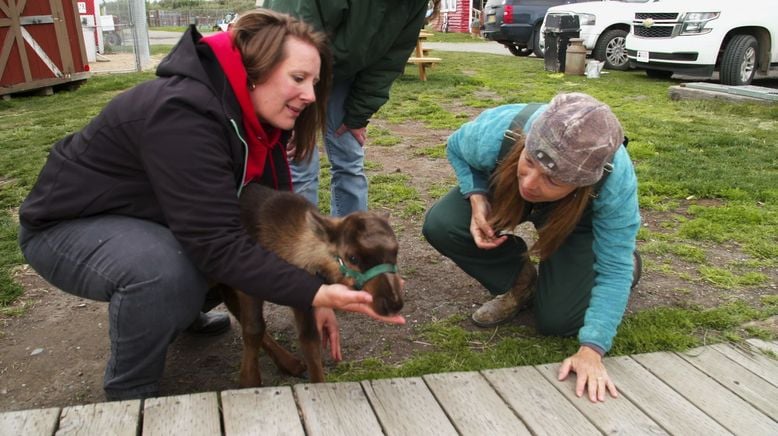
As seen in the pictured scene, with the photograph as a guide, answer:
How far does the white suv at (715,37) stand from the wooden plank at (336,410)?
1180 cm

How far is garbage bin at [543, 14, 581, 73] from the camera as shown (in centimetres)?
1553

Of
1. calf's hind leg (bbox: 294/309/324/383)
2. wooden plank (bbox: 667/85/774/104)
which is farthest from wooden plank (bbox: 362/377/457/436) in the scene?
wooden plank (bbox: 667/85/774/104)

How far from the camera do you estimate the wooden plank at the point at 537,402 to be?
2574 mm

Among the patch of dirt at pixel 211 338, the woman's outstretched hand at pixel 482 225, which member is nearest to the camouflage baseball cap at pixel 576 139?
the woman's outstretched hand at pixel 482 225

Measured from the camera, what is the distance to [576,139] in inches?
102

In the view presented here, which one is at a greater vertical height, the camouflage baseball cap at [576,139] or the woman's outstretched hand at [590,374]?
the camouflage baseball cap at [576,139]

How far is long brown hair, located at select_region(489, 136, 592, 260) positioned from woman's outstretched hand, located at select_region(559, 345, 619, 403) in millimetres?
579

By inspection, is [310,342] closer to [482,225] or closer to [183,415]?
[183,415]

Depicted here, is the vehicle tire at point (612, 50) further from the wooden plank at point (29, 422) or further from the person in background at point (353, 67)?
the wooden plank at point (29, 422)

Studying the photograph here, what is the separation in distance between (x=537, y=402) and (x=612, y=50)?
590 inches

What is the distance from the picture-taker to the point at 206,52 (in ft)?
8.76

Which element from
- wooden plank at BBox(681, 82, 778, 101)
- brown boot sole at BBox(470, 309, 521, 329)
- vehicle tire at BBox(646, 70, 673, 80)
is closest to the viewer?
brown boot sole at BBox(470, 309, 521, 329)

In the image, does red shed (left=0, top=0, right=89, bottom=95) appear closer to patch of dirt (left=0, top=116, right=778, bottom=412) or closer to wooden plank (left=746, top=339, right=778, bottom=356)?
patch of dirt (left=0, top=116, right=778, bottom=412)

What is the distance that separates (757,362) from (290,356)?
2318 mm
